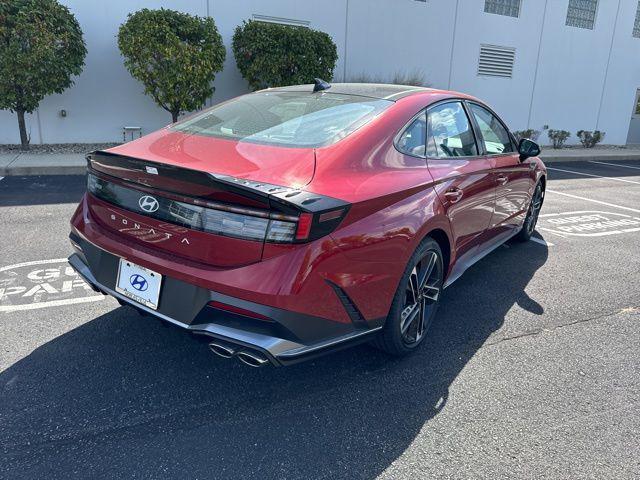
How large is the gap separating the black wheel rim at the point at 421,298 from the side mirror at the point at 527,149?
1904 mm

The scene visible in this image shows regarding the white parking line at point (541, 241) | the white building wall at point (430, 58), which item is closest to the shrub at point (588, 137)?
the white building wall at point (430, 58)

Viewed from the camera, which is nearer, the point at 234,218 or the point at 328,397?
the point at 234,218

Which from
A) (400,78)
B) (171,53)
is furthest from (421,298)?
(400,78)

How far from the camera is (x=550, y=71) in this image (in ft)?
50.6

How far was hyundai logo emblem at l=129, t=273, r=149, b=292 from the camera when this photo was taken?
243cm

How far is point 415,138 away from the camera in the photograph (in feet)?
9.98

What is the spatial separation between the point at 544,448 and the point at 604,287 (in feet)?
8.32

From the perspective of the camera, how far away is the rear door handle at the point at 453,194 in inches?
122

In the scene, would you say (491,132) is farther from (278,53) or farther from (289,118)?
(278,53)

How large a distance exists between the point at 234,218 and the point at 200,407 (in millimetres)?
1017

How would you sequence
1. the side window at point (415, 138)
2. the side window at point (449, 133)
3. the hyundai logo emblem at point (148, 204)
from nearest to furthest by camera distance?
the hyundai logo emblem at point (148, 204) < the side window at point (415, 138) < the side window at point (449, 133)

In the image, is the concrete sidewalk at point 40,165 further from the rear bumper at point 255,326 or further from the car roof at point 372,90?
the rear bumper at point 255,326

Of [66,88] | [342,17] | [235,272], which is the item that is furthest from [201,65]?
[235,272]

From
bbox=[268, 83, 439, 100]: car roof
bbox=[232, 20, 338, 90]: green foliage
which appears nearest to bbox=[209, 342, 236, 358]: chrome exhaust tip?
bbox=[268, 83, 439, 100]: car roof
